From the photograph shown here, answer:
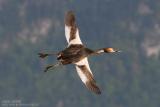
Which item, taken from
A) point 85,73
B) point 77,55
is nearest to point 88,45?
point 85,73

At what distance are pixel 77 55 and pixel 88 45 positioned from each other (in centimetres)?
11181

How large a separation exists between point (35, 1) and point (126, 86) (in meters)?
18.2

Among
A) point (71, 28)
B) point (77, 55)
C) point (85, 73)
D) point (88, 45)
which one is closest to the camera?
point (77, 55)

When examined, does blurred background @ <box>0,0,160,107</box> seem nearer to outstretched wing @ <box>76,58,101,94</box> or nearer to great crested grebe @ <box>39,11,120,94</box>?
great crested grebe @ <box>39,11,120,94</box>

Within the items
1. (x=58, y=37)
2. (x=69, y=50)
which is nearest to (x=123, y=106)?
(x=58, y=37)

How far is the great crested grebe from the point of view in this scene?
25438mm

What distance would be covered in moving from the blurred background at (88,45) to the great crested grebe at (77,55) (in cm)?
10651

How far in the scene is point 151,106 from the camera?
14438 cm

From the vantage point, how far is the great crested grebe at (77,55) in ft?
83.5

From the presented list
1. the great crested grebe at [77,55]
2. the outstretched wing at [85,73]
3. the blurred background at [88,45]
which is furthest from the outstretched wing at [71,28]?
the blurred background at [88,45]

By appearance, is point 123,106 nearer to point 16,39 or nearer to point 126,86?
point 126,86

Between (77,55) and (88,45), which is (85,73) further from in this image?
(88,45)

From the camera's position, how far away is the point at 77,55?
1012 inches

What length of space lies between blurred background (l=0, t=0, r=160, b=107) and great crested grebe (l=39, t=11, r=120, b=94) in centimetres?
10651
